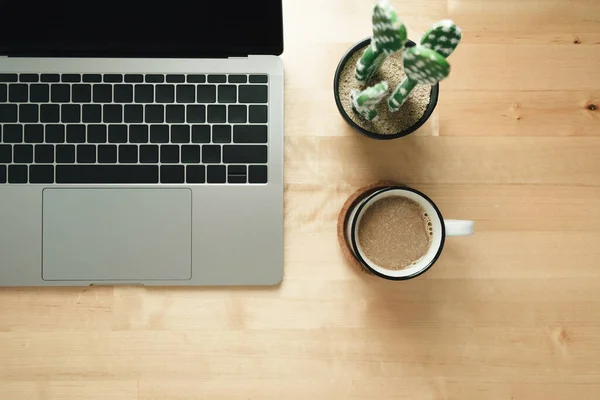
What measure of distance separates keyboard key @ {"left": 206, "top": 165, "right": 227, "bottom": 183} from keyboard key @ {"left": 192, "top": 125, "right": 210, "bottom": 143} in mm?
41

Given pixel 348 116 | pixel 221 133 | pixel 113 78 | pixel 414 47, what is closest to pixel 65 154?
pixel 113 78

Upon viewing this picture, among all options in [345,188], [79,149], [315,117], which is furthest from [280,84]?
[79,149]

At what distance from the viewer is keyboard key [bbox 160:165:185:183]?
720 mm

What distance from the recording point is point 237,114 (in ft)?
2.35

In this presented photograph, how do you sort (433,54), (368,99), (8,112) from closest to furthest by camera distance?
(433,54)
(368,99)
(8,112)

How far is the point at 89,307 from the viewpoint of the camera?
30.1 inches

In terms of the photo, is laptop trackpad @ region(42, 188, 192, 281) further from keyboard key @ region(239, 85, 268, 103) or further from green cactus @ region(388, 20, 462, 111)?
green cactus @ region(388, 20, 462, 111)

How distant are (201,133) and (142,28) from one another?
0.19 meters

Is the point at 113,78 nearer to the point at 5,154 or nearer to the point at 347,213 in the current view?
the point at 5,154

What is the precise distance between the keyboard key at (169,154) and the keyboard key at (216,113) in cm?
7

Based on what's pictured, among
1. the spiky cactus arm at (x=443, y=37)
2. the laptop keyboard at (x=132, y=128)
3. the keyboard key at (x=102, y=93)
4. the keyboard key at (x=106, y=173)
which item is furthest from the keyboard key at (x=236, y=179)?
the spiky cactus arm at (x=443, y=37)

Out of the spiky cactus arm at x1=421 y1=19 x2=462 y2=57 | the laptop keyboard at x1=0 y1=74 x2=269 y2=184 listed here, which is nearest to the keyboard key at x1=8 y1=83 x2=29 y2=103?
the laptop keyboard at x1=0 y1=74 x2=269 y2=184

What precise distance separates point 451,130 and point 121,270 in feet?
1.83

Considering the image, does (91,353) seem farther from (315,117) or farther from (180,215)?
(315,117)
